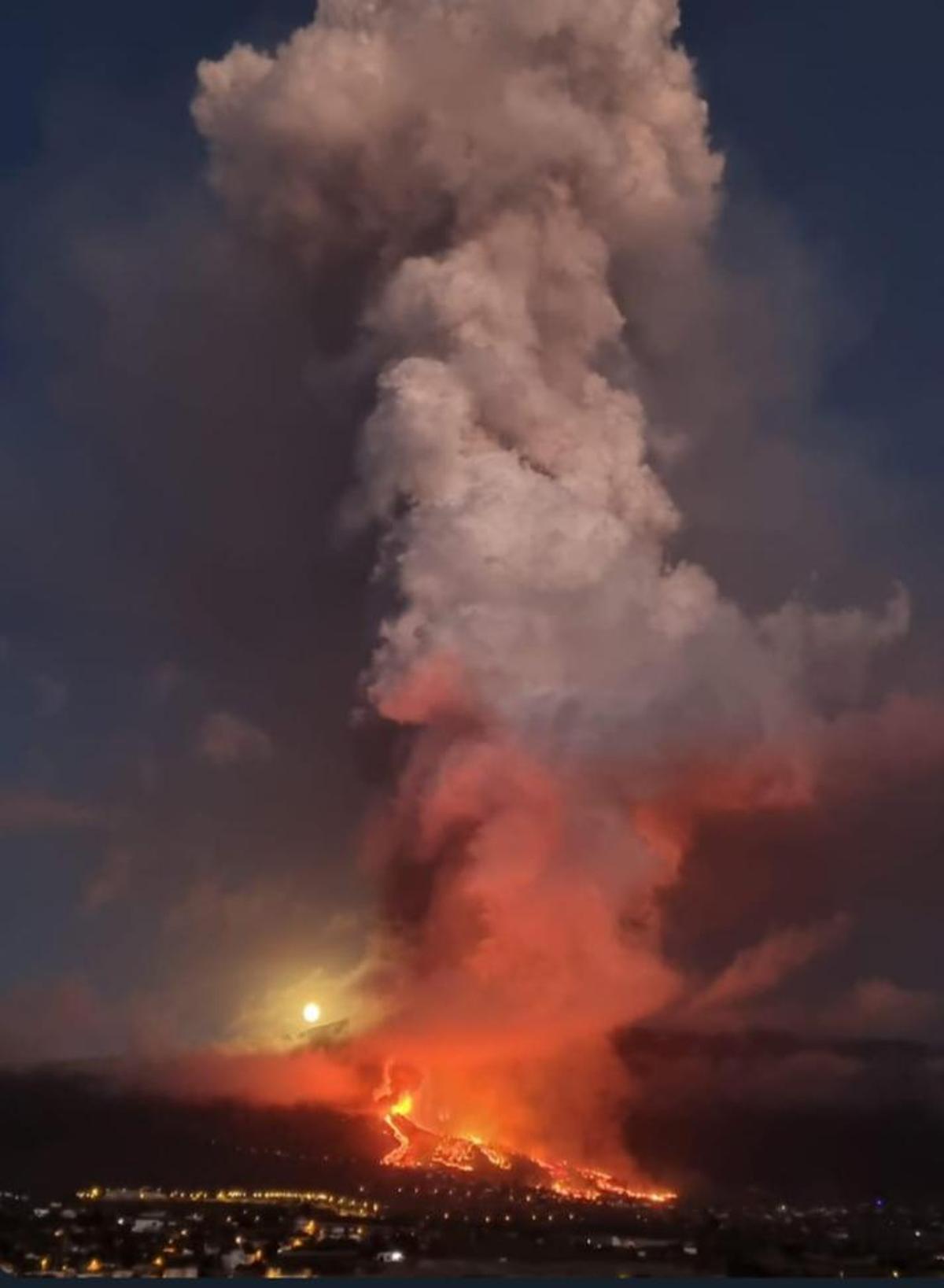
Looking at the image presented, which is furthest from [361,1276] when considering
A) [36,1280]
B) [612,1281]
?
[36,1280]

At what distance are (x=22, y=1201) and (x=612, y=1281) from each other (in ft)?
104

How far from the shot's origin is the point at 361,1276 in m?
91.0

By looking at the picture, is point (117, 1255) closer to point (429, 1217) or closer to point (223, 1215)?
point (223, 1215)

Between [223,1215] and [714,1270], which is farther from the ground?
[223,1215]

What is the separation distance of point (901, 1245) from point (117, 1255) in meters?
42.3

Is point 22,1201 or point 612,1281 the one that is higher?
point 22,1201

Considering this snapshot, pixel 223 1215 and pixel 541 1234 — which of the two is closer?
pixel 541 1234

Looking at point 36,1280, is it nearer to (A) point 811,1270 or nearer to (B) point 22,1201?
(B) point 22,1201

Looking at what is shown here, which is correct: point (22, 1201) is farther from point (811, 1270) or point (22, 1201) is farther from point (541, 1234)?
point (811, 1270)

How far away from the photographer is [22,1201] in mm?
99500

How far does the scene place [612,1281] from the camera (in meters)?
93.6

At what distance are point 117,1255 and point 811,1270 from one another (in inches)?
1414

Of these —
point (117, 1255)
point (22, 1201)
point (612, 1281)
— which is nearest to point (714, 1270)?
point (612, 1281)

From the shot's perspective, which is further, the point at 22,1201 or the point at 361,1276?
the point at 22,1201
